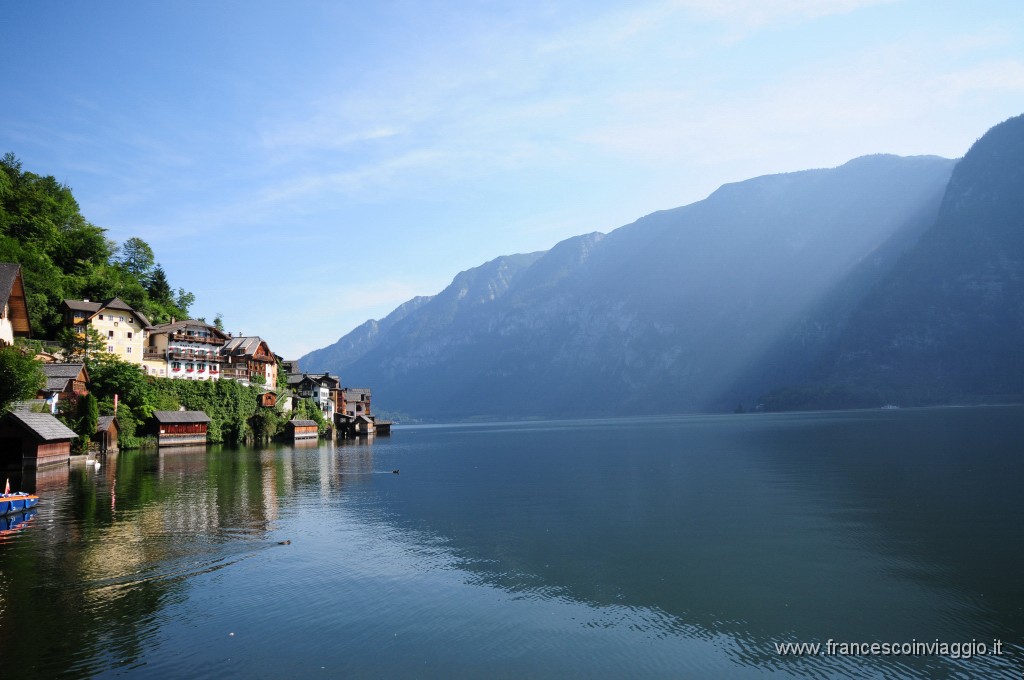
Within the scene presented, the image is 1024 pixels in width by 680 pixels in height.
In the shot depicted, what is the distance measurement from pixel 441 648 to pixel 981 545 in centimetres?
2421

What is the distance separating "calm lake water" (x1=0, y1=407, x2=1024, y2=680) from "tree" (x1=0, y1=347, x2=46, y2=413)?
593 inches

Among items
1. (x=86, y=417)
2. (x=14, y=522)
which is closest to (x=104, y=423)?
(x=86, y=417)

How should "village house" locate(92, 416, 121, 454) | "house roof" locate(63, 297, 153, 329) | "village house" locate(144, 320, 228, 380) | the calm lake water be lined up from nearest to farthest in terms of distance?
the calm lake water < "village house" locate(92, 416, 121, 454) < "house roof" locate(63, 297, 153, 329) < "village house" locate(144, 320, 228, 380)

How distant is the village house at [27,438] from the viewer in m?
53.8

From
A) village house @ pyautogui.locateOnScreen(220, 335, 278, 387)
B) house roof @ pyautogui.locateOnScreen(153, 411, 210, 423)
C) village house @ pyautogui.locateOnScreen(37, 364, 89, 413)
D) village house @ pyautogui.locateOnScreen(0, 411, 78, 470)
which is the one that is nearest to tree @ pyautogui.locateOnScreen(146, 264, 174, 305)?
village house @ pyautogui.locateOnScreen(220, 335, 278, 387)

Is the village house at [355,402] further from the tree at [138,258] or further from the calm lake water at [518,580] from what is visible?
the calm lake water at [518,580]

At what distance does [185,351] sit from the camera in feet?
357

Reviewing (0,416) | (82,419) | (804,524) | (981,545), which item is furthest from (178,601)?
(82,419)

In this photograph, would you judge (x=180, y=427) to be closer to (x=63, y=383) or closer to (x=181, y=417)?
(x=181, y=417)

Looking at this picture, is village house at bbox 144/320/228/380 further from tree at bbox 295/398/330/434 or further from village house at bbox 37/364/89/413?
village house at bbox 37/364/89/413

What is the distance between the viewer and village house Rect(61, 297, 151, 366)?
3580 inches

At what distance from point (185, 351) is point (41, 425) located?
55.1m

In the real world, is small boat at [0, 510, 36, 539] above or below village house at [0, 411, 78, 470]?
below

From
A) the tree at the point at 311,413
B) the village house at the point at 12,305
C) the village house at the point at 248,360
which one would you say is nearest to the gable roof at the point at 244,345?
the village house at the point at 248,360
